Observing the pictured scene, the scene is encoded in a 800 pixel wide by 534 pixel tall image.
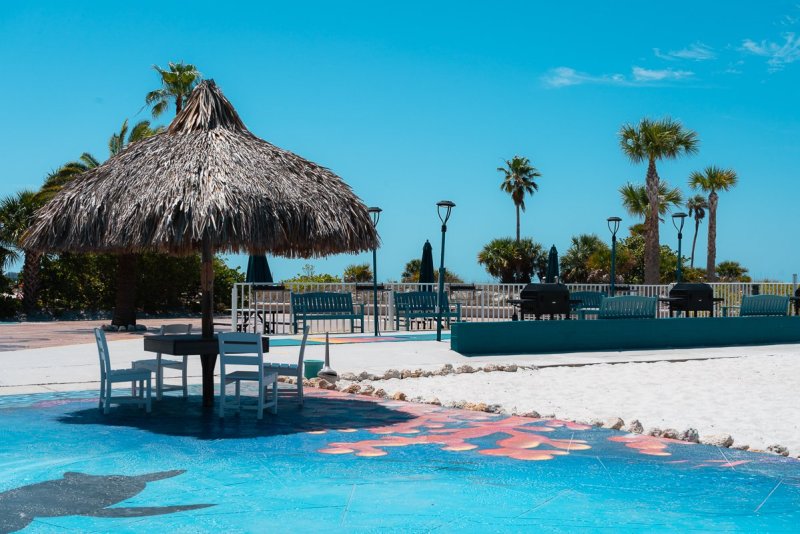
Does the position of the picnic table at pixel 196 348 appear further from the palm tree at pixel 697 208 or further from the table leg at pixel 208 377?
the palm tree at pixel 697 208

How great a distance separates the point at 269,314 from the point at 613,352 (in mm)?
7727

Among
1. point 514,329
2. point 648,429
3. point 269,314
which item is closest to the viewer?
point 648,429

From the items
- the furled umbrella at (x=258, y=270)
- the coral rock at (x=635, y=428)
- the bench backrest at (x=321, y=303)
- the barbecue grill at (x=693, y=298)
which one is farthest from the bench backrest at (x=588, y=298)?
the coral rock at (x=635, y=428)

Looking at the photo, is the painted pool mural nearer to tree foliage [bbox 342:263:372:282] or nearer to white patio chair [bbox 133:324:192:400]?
white patio chair [bbox 133:324:192:400]

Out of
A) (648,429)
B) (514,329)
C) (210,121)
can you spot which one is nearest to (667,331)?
(514,329)

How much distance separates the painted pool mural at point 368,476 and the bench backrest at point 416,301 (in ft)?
35.7

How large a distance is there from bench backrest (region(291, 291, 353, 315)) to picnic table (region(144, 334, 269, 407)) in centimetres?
868

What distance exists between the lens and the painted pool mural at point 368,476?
218 inches

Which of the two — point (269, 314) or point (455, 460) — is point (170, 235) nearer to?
point (455, 460)

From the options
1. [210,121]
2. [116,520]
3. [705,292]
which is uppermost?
[210,121]

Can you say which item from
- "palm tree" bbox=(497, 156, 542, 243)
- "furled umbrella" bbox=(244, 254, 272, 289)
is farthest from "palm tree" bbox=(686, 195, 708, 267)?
"furled umbrella" bbox=(244, 254, 272, 289)

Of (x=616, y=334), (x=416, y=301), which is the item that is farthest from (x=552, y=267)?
(x=616, y=334)

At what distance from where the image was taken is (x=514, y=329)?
16.5 meters

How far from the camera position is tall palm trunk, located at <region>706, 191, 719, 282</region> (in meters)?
43.6
